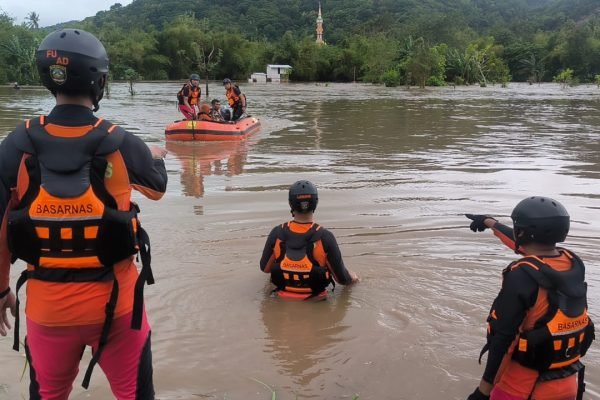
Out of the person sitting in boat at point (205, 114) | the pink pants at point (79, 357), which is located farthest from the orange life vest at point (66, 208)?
the person sitting in boat at point (205, 114)

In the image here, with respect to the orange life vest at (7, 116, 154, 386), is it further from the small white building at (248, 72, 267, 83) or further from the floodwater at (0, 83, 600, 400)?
the small white building at (248, 72, 267, 83)

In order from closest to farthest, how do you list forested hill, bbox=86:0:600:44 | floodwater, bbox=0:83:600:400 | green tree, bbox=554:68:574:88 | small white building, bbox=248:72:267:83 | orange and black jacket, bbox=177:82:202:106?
floodwater, bbox=0:83:600:400
orange and black jacket, bbox=177:82:202:106
green tree, bbox=554:68:574:88
small white building, bbox=248:72:267:83
forested hill, bbox=86:0:600:44

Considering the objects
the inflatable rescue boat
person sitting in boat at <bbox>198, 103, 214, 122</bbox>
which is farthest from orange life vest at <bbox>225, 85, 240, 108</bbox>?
the inflatable rescue boat

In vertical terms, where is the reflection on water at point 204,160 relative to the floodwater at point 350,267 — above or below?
above

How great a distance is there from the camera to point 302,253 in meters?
4.36

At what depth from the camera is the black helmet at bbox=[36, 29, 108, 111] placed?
2104mm

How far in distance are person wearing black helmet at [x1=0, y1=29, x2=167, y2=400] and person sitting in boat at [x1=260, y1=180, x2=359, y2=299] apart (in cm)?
210

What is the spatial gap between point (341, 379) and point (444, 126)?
1559cm

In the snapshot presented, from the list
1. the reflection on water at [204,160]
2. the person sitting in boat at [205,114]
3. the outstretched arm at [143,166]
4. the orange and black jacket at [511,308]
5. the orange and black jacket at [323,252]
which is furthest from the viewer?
the person sitting in boat at [205,114]

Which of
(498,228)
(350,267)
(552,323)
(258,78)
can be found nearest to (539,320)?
(552,323)

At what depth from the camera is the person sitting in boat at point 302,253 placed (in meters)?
4.29

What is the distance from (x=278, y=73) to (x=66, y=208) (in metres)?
64.0

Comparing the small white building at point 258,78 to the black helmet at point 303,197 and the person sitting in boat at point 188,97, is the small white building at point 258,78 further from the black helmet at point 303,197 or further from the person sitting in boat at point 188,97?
the black helmet at point 303,197

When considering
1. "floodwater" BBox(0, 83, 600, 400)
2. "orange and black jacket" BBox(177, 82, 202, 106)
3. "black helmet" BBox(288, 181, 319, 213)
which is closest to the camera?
"floodwater" BBox(0, 83, 600, 400)
